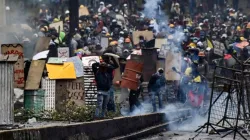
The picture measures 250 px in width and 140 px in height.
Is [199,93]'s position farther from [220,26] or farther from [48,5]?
[48,5]

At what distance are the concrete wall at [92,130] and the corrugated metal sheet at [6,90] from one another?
641mm

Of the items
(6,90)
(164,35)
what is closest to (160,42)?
(164,35)

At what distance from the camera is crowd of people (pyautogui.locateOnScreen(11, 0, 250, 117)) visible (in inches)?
889

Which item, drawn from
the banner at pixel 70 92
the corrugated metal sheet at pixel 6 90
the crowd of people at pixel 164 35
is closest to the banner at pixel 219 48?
the crowd of people at pixel 164 35

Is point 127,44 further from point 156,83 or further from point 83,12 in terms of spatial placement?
point 156,83

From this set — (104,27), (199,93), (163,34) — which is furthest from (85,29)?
(199,93)

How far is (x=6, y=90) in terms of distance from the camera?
40.0 feet

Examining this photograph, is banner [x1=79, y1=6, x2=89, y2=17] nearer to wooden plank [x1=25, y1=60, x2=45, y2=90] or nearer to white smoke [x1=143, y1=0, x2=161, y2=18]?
white smoke [x1=143, y1=0, x2=161, y2=18]

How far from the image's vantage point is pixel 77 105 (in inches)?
690

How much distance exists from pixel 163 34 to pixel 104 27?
205 inches

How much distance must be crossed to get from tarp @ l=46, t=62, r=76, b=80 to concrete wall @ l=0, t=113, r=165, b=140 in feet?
5.68

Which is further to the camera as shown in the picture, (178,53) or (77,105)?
(178,53)

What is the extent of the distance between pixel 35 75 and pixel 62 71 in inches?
24.5

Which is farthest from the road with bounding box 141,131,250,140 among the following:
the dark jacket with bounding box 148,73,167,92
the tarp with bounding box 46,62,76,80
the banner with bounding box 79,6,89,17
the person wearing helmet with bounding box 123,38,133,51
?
the banner with bounding box 79,6,89,17
